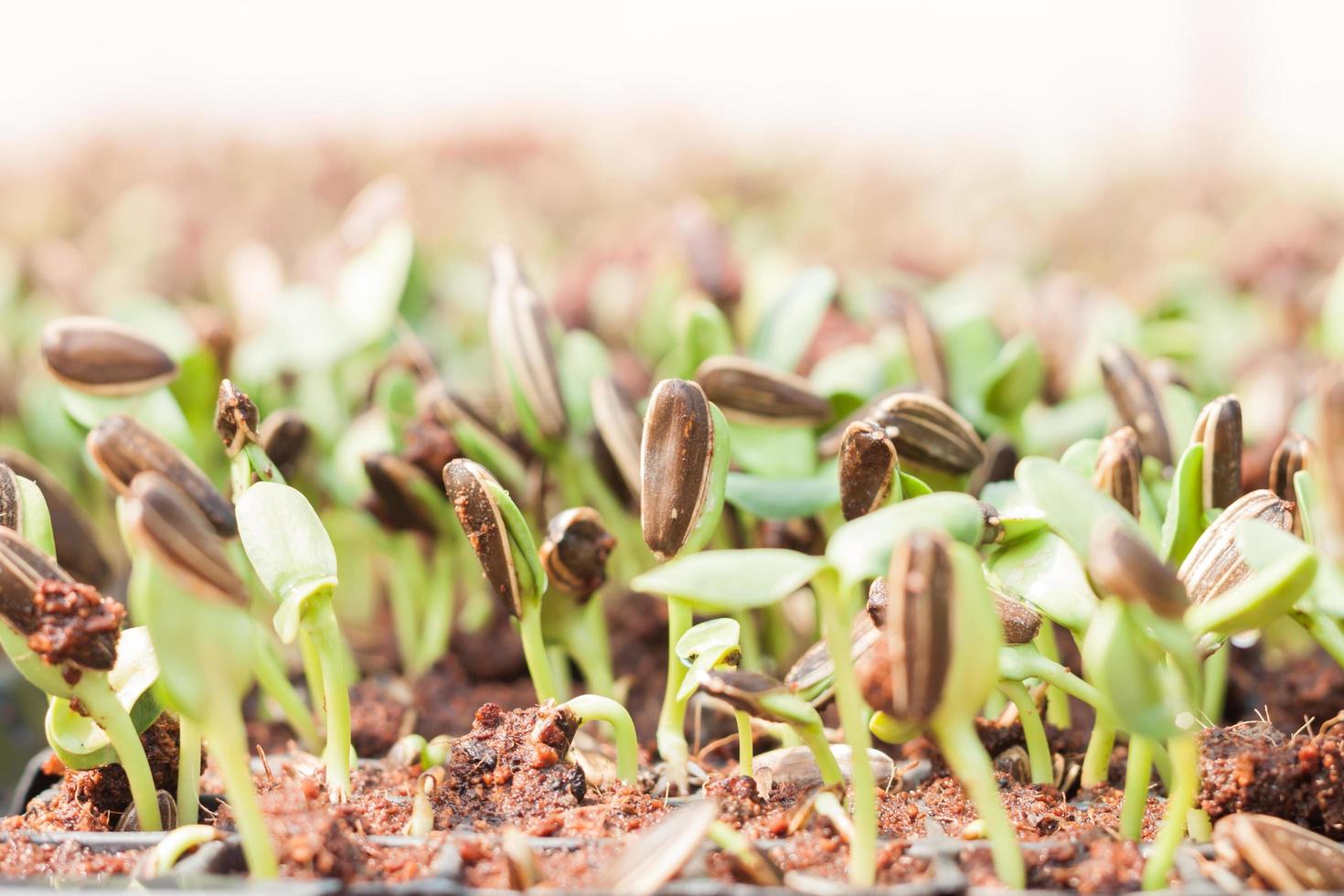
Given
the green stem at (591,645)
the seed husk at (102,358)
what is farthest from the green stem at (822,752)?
the seed husk at (102,358)

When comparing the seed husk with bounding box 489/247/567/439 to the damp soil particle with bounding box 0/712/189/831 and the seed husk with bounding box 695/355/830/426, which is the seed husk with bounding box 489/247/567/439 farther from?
the damp soil particle with bounding box 0/712/189/831

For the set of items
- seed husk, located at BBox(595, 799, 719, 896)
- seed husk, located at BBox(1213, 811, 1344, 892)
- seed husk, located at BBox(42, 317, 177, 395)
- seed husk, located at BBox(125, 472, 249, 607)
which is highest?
seed husk, located at BBox(42, 317, 177, 395)

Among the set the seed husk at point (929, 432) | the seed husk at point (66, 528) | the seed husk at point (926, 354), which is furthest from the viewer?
the seed husk at point (926, 354)

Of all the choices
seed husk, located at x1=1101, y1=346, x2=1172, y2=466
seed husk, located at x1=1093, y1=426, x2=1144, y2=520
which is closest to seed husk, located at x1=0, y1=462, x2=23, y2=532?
seed husk, located at x1=1093, y1=426, x2=1144, y2=520

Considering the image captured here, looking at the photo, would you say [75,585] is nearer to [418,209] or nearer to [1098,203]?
[418,209]

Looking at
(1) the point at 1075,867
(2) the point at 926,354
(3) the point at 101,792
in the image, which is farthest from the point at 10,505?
(2) the point at 926,354

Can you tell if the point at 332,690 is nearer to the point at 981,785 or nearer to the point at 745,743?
the point at 745,743

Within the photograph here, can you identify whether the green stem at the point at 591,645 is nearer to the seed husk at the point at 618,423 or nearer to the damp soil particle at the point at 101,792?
the seed husk at the point at 618,423
